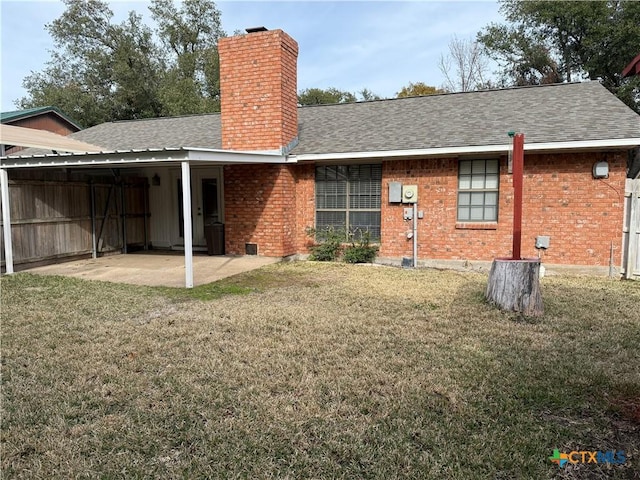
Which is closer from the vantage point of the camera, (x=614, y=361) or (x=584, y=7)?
(x=614, y=361)

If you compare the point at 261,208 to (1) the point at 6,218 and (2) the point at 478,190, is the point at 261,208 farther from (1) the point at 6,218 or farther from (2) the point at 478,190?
(1) the point at 6,218

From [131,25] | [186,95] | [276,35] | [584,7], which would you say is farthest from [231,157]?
[131,25]

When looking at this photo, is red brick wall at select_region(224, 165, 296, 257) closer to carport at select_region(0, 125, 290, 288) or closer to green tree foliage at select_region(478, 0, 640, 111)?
carport at select_region(0, 125, 290, 288)

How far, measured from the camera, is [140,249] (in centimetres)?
1266

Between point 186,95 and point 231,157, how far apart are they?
2174cm

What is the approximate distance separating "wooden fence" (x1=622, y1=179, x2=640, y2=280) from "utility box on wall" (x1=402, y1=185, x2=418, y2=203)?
3843 millimetres

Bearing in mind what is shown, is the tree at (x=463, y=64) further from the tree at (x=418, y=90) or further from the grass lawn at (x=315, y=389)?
the grass lawn at (x=315, y=389)

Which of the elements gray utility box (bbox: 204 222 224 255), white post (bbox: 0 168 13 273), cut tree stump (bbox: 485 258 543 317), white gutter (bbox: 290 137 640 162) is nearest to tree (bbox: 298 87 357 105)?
gray utility box (bbox: 204 222 224 255)

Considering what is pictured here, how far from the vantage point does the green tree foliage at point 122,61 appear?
30.6 m

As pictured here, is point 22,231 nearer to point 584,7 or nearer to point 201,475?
point 201,475

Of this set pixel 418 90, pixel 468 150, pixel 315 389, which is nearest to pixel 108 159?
pixel 315 389

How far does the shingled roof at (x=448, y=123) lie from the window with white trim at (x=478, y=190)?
0.61 metres

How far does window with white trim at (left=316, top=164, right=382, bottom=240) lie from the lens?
406 inches

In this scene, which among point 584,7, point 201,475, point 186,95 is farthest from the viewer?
point 186,95
